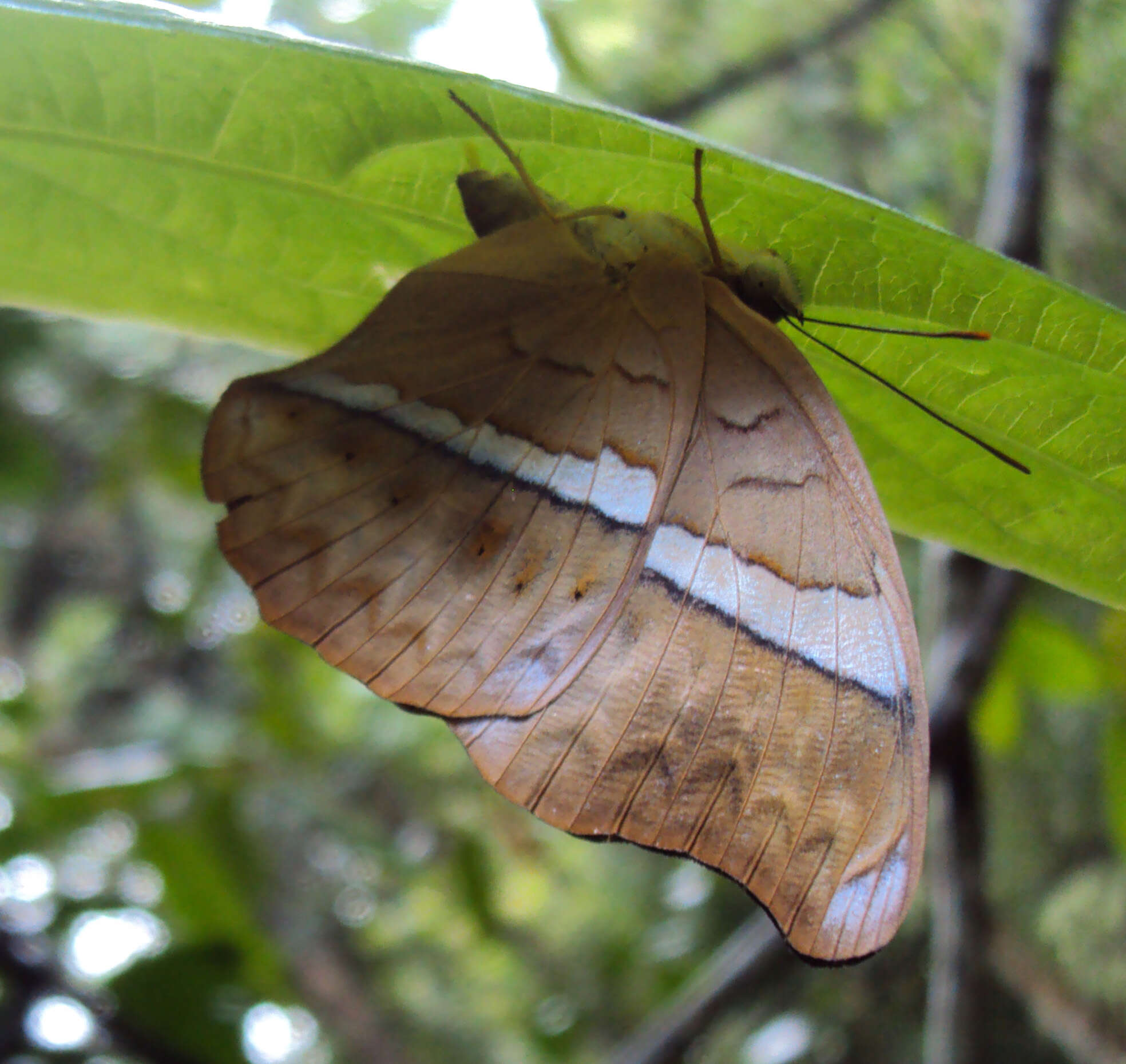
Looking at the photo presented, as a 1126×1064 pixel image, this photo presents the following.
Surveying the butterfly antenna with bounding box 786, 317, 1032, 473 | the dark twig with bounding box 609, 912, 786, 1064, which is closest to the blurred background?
the dark twig with bounding box 609, 912, 786, 1064

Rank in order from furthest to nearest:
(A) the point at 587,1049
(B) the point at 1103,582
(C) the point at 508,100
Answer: (A) the point at 587,1049
(B) the point at 1103,582
(C) the point at 508,100

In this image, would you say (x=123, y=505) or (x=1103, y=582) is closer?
(x=1103, y=582)

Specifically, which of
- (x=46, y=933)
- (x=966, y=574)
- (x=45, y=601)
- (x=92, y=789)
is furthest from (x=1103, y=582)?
(x=45, y=601)

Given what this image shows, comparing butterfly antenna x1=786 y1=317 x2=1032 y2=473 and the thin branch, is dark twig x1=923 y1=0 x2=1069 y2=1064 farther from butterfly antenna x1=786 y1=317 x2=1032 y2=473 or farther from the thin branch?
butterfly antenna x1=786 y1=317 x2=1032 y2=473

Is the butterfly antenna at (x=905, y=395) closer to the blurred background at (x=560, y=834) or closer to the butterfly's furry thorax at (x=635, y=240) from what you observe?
the butterfly's furry thorax at (x=635, y=240)

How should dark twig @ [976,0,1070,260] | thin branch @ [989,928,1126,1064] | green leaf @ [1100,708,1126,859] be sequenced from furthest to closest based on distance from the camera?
thin branch @ [989,928,1126,1064]
green leaf @ [1100,708,1126,859]
dark twig @ [976,0,1070,260]

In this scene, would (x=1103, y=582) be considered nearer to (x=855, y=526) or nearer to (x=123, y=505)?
(x=855, y=526)

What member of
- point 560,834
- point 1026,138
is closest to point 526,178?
point 1026,138
